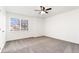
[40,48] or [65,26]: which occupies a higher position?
[65,26]

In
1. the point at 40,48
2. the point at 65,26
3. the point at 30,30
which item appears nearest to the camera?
the point at 40,48

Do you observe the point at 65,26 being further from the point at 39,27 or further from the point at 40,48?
the point at 39,27

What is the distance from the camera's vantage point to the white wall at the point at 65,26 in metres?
4.70

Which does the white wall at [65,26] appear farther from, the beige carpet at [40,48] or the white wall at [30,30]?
the white wall at [30,30]

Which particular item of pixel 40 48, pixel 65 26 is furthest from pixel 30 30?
pixel 40 48

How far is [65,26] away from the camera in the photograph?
5.54 meters

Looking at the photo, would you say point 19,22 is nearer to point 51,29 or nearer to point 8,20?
point 8,20

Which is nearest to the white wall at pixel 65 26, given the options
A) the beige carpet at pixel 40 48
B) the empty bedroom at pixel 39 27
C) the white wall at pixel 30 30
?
the empty bedroom at pixel 39 27

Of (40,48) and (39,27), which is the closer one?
(40,48)

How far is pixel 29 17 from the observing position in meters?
7.07

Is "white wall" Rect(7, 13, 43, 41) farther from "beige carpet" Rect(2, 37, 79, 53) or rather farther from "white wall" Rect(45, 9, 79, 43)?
"beige carpet" Rect(2, 37, 79, 53)

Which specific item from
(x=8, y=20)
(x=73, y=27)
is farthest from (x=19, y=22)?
(x=73, y=27)

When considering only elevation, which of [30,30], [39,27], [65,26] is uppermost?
[65,26]
